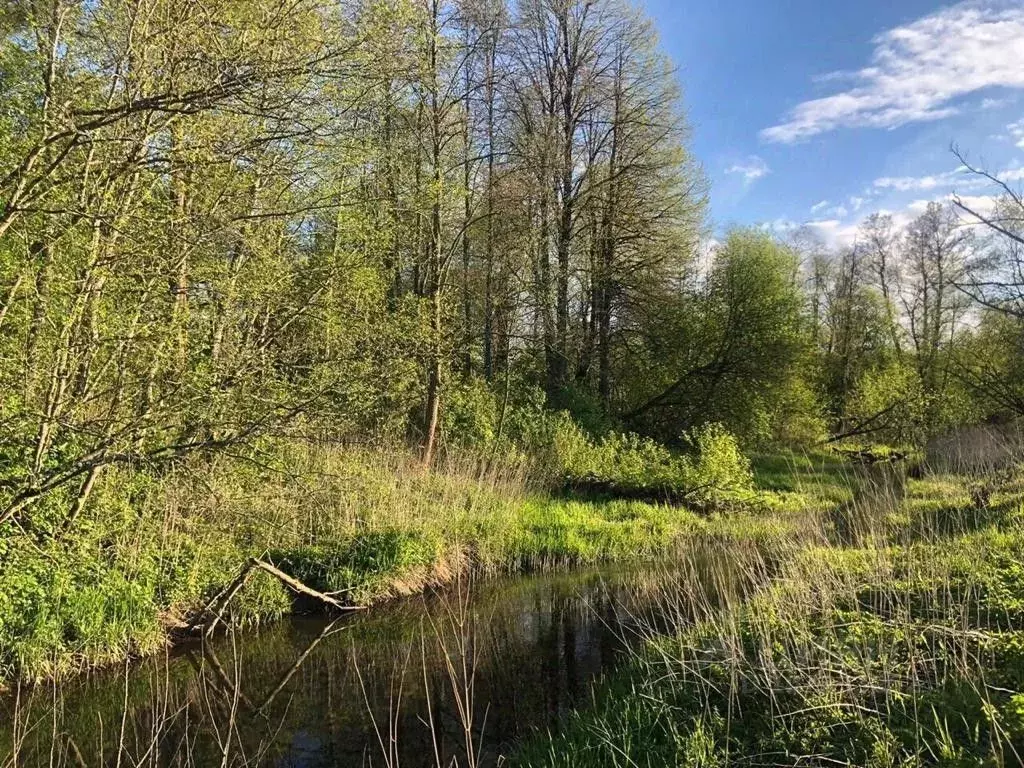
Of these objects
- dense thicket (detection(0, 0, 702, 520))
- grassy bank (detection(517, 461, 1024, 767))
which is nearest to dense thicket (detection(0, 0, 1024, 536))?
dense thicket (detection(0, 0, 702, 520))

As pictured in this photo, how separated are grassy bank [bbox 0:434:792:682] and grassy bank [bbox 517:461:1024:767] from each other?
4006 mm

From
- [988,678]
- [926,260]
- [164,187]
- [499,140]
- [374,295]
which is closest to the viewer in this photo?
[988,678]

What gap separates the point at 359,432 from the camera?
11.6m

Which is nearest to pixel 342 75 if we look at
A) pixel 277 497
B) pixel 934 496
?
pixel 277 497

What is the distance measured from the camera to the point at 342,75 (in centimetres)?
538

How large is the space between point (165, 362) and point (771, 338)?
20.1 m

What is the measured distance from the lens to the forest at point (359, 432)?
179 inches

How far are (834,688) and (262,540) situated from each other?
290 inches

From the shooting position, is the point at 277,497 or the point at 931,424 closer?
the point at 277,497

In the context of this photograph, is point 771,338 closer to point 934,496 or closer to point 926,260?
point 934,496

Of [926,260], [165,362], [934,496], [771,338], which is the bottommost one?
[934,496]

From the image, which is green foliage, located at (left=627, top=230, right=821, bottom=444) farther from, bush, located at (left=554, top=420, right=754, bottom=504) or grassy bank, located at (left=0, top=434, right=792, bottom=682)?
grassy bank, located at (left=0, top=434, right=792, bottom=682)

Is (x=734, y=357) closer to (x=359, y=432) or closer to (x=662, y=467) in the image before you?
(x=662, y=467)

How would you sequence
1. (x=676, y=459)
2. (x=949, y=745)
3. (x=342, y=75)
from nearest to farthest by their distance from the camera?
(x=949, y=745)
(x=342, y=75)
(x=676, y=459)
